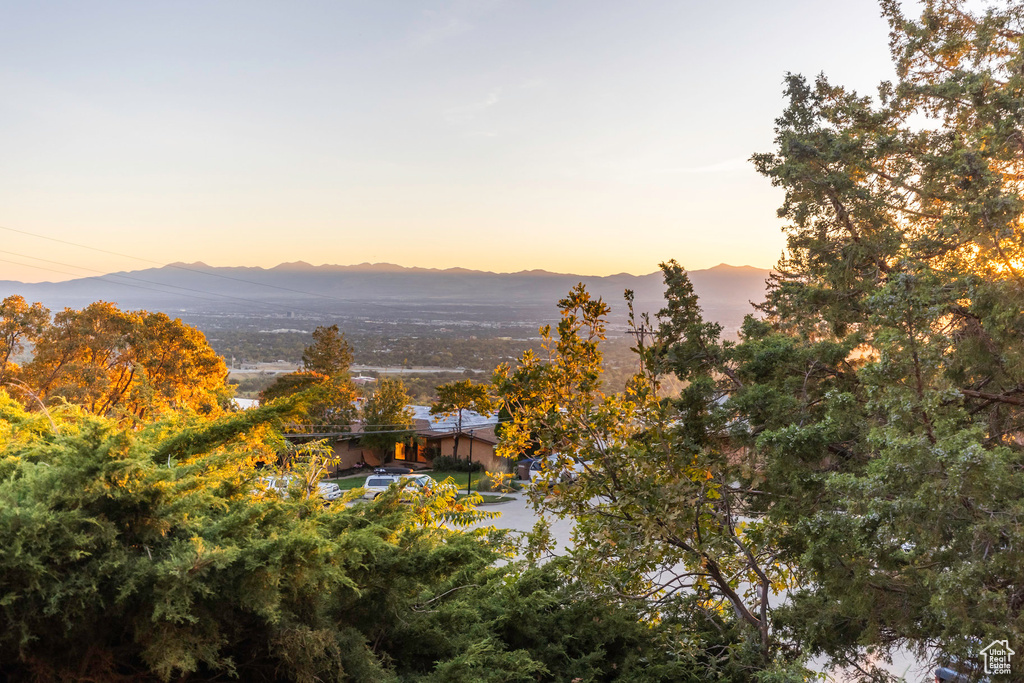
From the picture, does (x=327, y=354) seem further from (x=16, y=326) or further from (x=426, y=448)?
(x=16, y=326)

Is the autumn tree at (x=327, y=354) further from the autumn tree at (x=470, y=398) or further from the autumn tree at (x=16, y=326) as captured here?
the autumn tree at (x=470, y=398)

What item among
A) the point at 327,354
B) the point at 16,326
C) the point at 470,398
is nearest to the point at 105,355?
the point at 16,326

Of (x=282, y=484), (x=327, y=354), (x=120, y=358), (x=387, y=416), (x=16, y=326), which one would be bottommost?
(x=387, y=416)

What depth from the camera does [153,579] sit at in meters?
2.82

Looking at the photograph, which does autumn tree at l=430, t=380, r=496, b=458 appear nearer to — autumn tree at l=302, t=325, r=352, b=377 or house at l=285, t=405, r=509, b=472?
house at l=285, t=405, r=509, b=472

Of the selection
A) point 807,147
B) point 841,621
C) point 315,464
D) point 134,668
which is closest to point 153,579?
point 134,668

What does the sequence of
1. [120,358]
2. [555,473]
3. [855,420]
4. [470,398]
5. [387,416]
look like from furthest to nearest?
[387,416] → [120,358] → [855,420] → [470,398] → [555,473]

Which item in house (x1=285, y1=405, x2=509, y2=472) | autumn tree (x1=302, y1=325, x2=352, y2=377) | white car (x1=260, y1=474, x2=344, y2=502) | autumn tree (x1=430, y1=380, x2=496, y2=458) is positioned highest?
autumn tree (x1=430, y1=380, x2=496, y2=458)

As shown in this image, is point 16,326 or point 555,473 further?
point 16,326

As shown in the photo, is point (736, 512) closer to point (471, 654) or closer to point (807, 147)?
point (471, 654)

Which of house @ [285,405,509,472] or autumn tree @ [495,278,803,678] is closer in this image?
autumn tree @ [495,278,803,678]

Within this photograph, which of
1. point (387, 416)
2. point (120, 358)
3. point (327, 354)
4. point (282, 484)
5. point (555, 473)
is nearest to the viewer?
point (282, 484)

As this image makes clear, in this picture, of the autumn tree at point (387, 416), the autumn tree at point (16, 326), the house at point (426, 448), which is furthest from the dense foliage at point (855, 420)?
the autumn tree at point (387, 416)

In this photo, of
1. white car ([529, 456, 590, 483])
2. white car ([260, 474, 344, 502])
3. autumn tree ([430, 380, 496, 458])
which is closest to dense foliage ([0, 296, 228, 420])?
white car ([260, 474, 344, 502])
